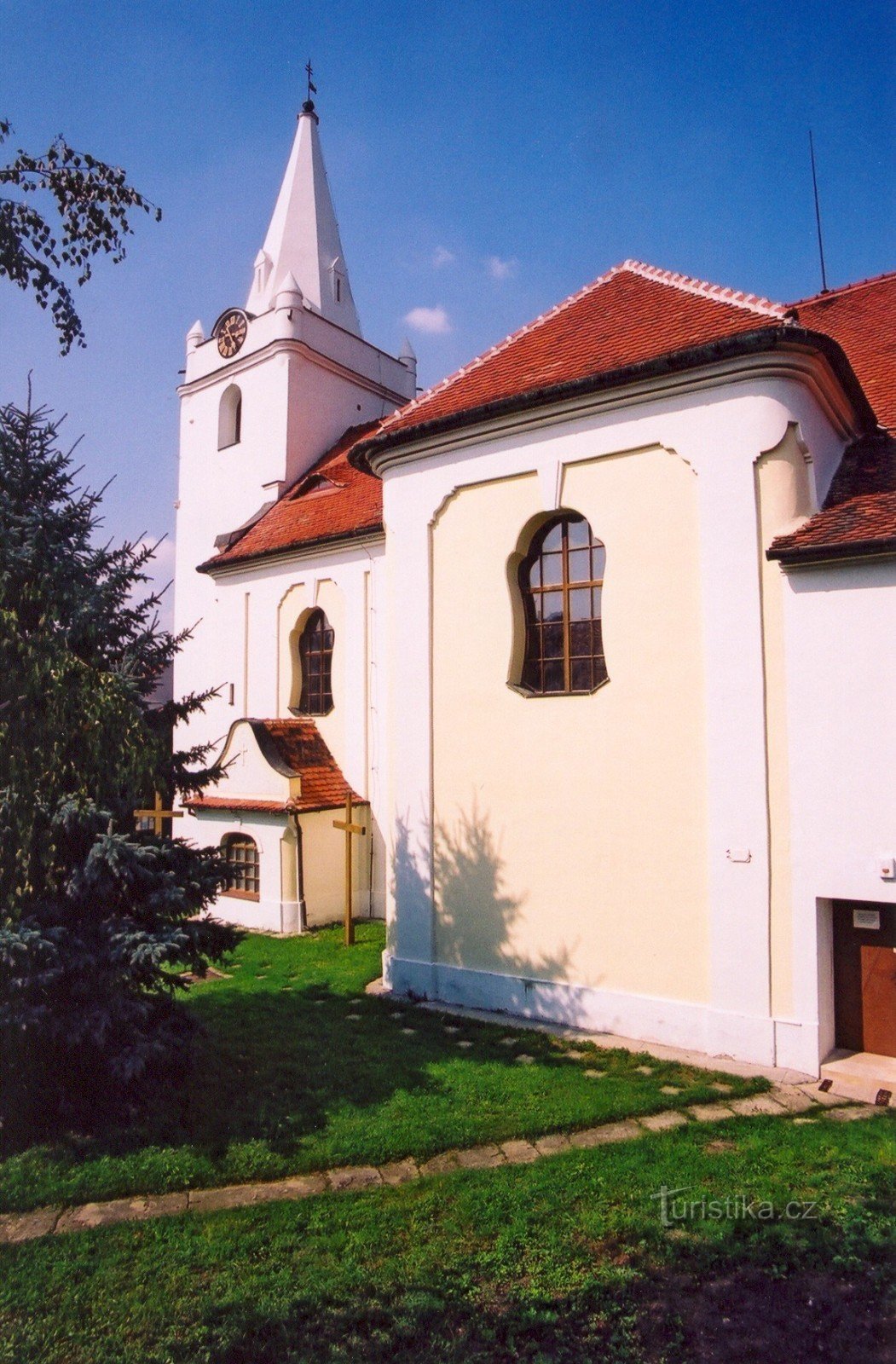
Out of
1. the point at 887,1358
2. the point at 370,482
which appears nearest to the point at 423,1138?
the point at 887,1358

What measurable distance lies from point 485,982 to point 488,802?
2.17 meters

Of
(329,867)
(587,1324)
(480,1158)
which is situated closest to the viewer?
(587,1324)

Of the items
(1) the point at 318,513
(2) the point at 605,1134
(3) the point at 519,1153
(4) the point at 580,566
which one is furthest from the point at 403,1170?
(1) the point at 318,513

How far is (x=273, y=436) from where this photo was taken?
19297 mm

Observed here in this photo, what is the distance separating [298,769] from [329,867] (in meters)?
1.84

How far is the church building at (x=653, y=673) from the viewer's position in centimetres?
800

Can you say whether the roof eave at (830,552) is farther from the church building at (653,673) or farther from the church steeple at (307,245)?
the church steeple at (307,245)

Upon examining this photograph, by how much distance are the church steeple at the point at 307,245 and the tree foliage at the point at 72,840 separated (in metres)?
15.8

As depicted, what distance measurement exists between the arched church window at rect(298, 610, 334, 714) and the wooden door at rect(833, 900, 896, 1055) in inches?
403

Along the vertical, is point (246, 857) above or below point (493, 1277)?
above

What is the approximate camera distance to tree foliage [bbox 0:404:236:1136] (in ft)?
20.7

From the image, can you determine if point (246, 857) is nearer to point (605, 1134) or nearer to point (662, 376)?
point (605, 1134)

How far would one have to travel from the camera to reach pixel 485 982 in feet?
32.6

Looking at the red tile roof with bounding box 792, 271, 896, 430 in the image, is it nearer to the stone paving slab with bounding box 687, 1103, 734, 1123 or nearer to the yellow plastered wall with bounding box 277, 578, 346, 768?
the stone paving slab with bounding box 687, 1103, 734, 1123
